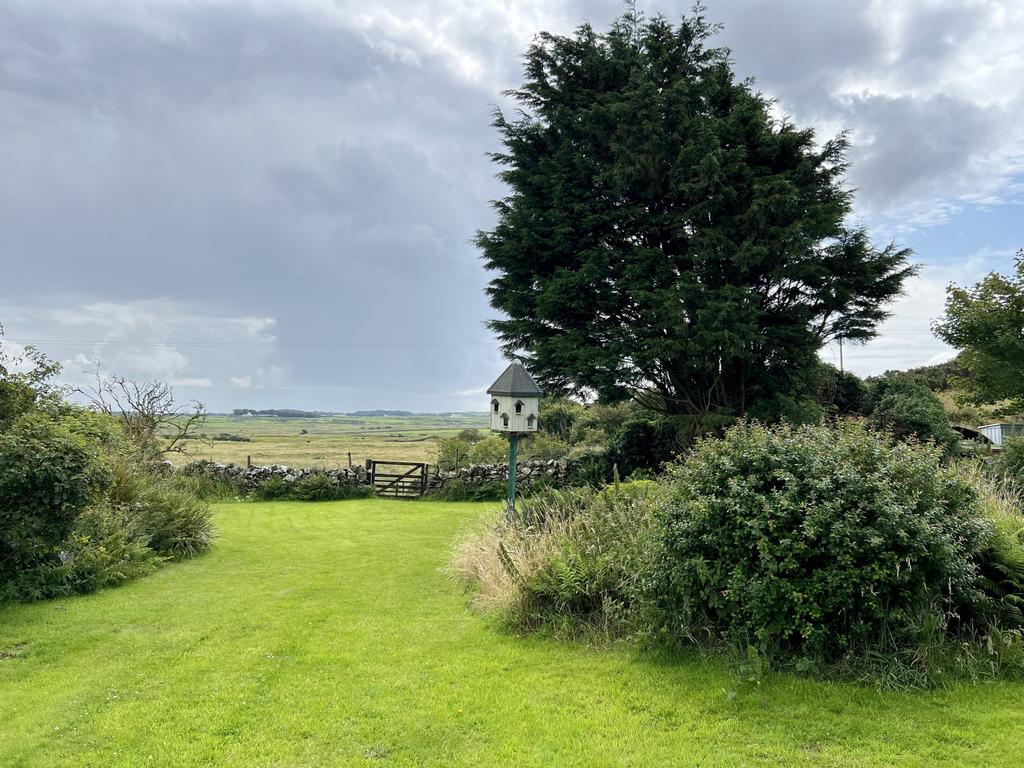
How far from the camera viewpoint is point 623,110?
12.7 m

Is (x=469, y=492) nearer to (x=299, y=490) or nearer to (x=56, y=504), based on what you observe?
(x=299, y=490)

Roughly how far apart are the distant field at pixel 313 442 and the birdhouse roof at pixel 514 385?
38.7 feet

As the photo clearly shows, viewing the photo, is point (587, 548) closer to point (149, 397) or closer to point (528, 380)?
point (528, 380)

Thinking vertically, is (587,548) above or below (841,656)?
above

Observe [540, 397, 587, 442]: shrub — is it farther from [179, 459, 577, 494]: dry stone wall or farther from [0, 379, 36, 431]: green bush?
[0, 379, 36, 431]: green bush

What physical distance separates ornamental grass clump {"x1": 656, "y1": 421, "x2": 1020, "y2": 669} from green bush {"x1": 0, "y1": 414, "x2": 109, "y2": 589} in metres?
6.16

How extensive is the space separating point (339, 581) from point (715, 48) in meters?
13.7

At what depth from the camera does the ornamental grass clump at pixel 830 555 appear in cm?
397

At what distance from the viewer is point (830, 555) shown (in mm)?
4035

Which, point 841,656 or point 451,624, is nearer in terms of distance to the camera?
point 841,656

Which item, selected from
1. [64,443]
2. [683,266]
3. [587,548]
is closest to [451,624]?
[587,548]

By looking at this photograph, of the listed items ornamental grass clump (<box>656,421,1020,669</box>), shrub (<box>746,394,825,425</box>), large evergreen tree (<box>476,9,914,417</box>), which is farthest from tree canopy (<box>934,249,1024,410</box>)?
ornamental grass clump (<box>656,421,1020,669</box>)

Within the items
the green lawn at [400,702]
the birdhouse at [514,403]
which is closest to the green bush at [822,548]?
the green lawn at [400,702]

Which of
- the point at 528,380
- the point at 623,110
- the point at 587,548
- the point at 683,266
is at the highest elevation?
the point at 623,110
